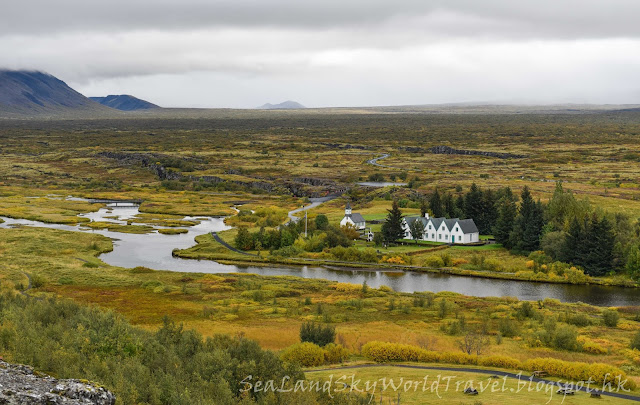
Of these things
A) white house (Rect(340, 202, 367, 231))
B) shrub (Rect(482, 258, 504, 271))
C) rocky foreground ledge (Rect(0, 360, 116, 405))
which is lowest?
shrub (Rect(482, 258, 504, 271))

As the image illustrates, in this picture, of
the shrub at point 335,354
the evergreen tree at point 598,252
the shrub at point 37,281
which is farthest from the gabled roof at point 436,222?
the shrub at point 335,354

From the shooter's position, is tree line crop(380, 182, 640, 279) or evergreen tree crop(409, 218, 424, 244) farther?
evergreen tree crop(409, 218, 424, 244)

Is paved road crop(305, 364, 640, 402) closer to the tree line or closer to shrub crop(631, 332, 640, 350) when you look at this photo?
shrub crop(631, 332, 640, 350)

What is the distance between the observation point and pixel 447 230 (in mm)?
81562

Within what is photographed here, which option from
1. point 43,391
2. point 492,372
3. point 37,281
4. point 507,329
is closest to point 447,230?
point 507,329

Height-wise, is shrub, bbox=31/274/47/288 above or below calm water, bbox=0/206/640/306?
above

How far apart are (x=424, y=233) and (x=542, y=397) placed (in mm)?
55906

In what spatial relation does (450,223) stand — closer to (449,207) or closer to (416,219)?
(416,219)

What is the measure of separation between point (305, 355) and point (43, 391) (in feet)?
66.9

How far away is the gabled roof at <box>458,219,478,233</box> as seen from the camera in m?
80.9

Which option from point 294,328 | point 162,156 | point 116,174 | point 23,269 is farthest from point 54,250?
point 162,156

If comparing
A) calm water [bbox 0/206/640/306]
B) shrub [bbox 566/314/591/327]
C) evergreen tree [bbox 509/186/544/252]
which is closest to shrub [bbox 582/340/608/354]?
shrub [bbox 566/314/591/327]

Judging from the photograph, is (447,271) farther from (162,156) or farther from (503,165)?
(162,156)

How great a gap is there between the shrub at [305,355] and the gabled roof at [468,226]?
50.1 metres
